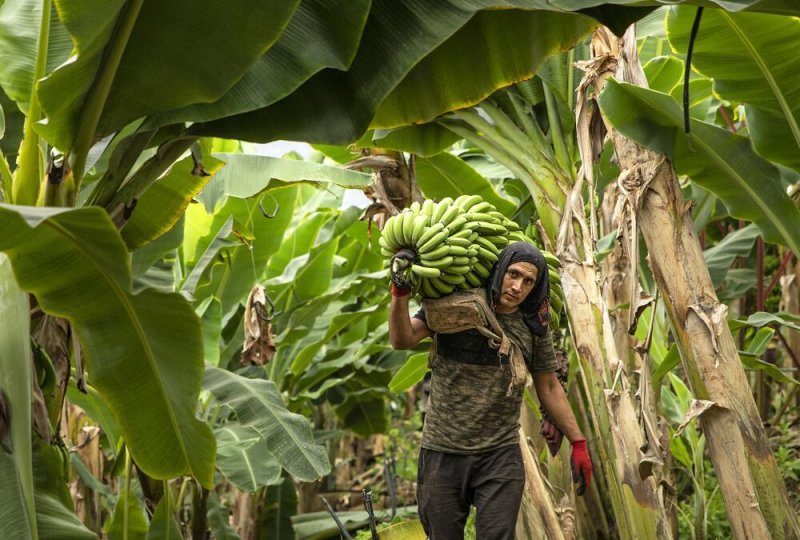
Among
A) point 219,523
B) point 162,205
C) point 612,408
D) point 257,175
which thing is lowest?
point 219,523

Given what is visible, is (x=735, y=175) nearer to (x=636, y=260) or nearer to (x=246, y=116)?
(x=636, y=260)

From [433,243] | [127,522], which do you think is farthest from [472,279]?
[127,522]

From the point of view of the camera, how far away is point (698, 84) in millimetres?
4352

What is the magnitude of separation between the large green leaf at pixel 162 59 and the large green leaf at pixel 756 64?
1.59 metres

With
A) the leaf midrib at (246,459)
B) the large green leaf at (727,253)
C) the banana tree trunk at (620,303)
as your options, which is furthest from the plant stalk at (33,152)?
the large green leaf at (727,253)

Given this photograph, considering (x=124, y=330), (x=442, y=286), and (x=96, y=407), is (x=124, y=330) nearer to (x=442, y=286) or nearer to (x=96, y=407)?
(x=442, y=286)

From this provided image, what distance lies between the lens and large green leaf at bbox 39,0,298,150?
2.10m

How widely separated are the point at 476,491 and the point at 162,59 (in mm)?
1544

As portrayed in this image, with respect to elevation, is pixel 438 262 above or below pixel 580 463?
above

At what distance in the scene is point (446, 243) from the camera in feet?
8.50

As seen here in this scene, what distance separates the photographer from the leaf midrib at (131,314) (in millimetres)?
1883

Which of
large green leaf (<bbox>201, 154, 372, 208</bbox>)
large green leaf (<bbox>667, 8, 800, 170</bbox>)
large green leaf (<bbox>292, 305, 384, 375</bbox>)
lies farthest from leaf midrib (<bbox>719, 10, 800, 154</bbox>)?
large green leaf (<bbox>292, 305, 384, 375</bbox>)

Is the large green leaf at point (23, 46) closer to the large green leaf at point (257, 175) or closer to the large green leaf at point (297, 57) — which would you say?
the large green leaf at point (297, 57)

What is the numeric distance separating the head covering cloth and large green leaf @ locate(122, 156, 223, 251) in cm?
95
